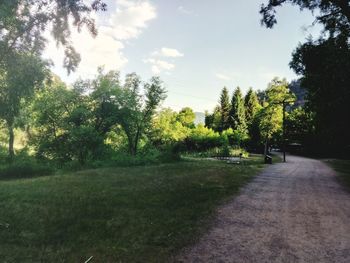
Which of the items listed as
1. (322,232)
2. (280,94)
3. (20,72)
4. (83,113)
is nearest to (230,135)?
(280,94)

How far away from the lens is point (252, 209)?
1012cm

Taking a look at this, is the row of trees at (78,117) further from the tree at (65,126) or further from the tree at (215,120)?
the tree at (215,120)

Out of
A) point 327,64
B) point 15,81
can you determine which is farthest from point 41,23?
point 327,64

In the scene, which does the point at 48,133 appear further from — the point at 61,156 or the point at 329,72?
the point at 329,72

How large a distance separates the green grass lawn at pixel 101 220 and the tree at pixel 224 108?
233ft

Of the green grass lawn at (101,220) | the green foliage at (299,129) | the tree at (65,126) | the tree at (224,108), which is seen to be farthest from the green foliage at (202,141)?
the green grass lawn at (101,220)

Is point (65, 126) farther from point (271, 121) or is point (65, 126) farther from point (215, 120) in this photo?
point (215, 120)

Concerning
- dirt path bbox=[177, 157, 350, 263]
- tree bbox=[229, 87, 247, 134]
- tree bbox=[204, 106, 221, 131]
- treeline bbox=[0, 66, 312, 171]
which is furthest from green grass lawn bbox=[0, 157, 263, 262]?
tree bbox=[204, 106, 221, 131]

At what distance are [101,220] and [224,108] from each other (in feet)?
266

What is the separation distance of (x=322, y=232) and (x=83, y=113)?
23703mm

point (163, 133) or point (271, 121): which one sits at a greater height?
point (271, 121)

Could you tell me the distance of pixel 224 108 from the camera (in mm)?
87188

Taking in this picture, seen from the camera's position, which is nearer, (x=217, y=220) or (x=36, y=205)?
(x=217, y=220)

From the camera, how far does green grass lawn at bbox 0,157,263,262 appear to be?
21.2 ft
